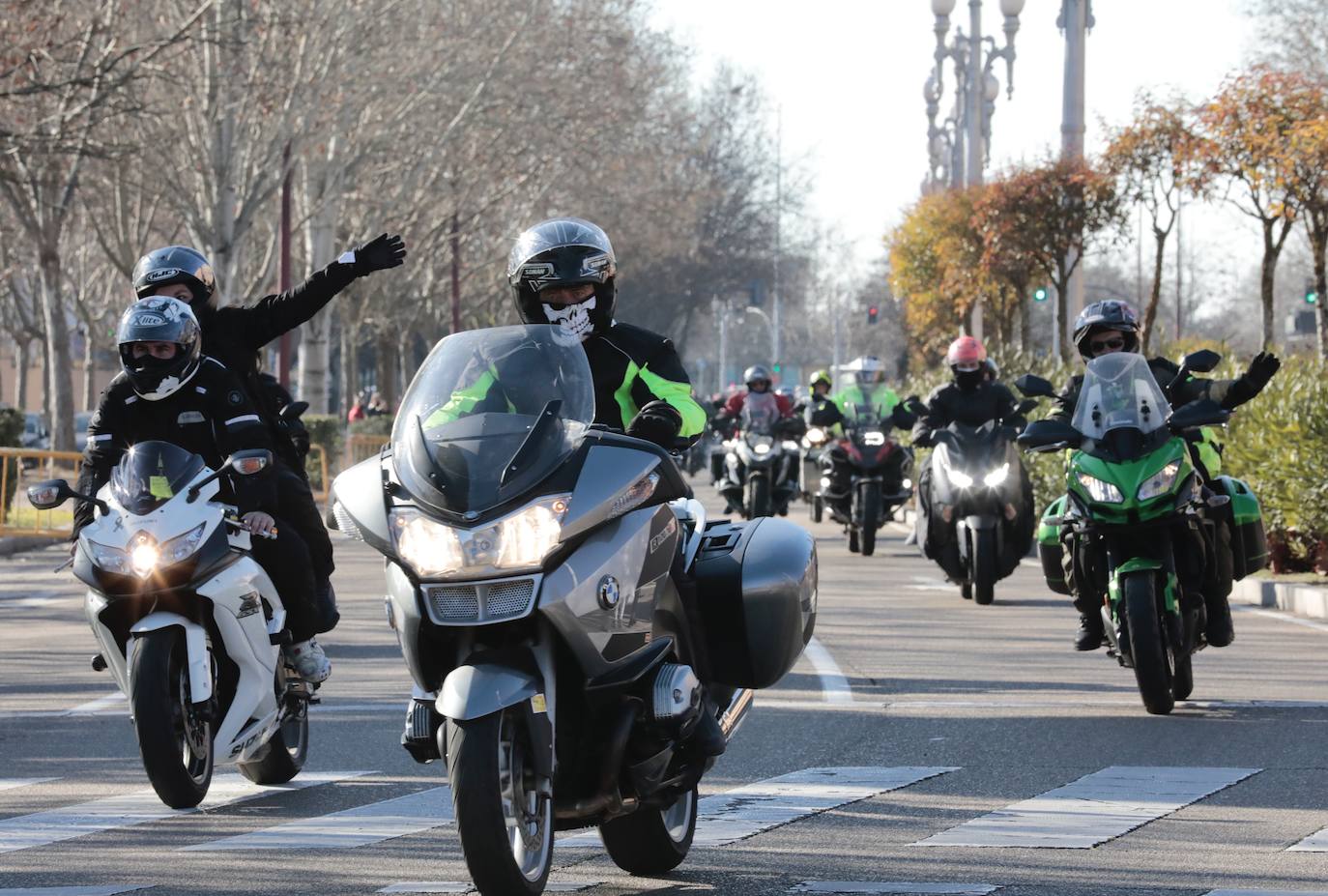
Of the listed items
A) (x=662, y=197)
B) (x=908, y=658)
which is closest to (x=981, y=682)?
(x=908, y=658)

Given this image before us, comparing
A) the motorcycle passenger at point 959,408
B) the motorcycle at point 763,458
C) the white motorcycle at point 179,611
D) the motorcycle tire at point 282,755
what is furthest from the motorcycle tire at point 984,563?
the white motorcycle at point 179,611

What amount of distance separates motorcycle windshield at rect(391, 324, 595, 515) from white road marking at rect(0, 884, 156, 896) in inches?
60.2

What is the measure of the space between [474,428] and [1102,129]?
26062mm

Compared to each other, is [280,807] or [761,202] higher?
[761,202]

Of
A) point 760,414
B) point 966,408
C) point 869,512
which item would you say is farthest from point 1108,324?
point 760,414

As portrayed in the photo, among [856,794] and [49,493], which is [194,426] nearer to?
[49,493]

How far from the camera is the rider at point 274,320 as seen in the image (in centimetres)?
855

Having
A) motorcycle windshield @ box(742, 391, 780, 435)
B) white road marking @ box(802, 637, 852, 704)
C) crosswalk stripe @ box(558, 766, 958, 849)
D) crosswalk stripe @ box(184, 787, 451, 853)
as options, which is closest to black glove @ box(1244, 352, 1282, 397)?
white road marking @ box(802, 637, 852, 704)

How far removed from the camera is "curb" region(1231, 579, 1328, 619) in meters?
15.4

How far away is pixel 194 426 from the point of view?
8312 mm

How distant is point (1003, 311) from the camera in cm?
4038

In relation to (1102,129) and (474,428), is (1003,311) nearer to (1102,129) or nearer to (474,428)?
(1102,129)

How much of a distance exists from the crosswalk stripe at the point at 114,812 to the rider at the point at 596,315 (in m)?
2.20

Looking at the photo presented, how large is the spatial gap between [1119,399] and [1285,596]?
6.39 meters
